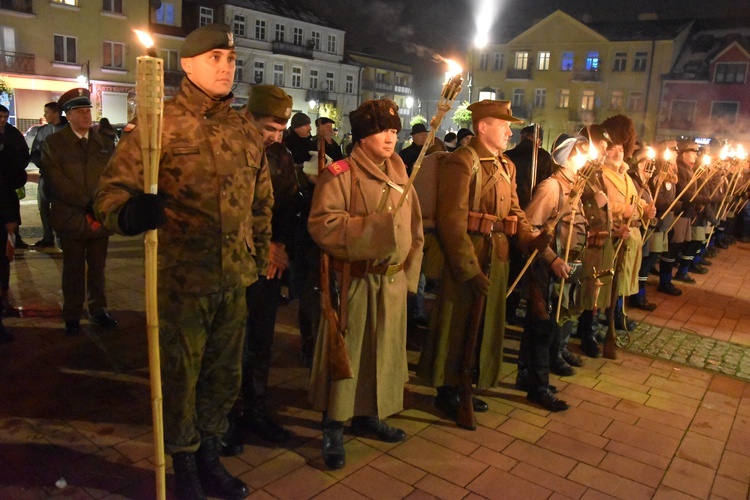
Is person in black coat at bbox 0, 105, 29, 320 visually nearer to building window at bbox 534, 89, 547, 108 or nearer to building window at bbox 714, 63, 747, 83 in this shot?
building window at bbox 714, 63, 747, 83

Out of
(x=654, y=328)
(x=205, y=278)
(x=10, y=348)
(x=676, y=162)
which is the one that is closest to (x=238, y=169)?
(x=205, y=278)

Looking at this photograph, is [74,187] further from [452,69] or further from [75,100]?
[452,69]

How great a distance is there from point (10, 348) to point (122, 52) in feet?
111

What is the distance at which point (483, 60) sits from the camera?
5072 cm

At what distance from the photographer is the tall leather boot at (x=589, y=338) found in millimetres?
6367

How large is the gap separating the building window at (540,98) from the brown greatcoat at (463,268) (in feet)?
154

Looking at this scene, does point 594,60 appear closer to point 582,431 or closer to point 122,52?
point 122,52

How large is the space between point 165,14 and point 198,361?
3850cm

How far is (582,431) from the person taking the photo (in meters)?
4.60

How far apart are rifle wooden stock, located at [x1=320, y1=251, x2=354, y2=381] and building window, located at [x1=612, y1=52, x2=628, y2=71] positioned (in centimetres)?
4665

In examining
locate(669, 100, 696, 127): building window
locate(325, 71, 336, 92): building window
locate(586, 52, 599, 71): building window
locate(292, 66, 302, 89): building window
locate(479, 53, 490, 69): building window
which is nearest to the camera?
locate(669, 100, 696, 127): building window

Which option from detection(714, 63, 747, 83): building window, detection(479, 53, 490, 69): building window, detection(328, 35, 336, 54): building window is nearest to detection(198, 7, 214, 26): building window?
detection(328, 35, 336, 54): building window

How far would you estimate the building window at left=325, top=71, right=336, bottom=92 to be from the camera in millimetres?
50250

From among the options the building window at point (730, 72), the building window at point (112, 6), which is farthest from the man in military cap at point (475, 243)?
the building window at point (730, 72)
